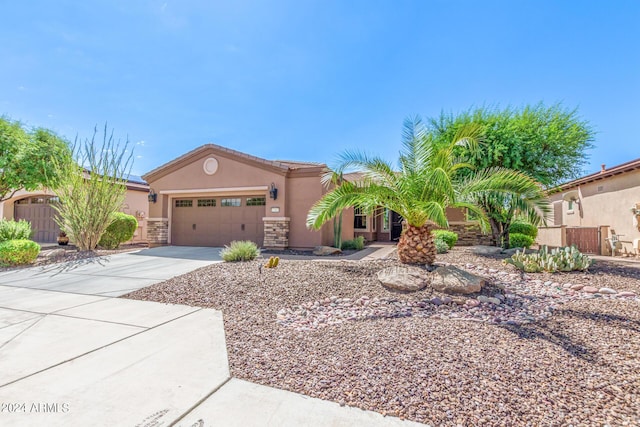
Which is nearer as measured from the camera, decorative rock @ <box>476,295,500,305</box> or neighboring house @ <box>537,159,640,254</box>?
decorative rock @ <box>476,295,500,305</box>

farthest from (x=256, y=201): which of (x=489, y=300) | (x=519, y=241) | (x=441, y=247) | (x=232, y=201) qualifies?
(x=519, y=241)

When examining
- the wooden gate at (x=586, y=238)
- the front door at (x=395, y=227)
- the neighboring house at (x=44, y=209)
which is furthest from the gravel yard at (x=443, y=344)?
the neighboring house at (x=44, y=209)

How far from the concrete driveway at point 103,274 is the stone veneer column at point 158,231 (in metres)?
3.76

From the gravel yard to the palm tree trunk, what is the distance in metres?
1.18

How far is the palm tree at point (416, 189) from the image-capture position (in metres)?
6.32

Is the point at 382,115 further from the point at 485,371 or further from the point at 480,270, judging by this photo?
the point at 485,371

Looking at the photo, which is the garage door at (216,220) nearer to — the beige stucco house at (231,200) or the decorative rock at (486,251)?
the beige stucco house at (231,200)

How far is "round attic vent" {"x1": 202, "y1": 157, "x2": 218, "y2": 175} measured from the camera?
12.8m

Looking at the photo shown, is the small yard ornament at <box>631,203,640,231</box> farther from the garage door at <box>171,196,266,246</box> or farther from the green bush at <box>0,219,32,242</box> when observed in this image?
the green bush at <box>0,219,32,242</box>

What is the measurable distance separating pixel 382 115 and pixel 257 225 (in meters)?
6.98

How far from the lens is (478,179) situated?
720cm

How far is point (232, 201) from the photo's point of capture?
13.1m

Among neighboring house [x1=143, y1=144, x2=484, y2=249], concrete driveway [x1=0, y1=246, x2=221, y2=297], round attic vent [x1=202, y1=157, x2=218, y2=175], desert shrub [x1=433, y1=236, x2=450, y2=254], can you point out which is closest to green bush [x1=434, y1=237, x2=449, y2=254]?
desert shrub [x1=433, y1=236, x2=450, y2=254]

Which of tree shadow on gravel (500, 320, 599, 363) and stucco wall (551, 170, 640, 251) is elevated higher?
stucco wall (551, 170, 640, 251)
